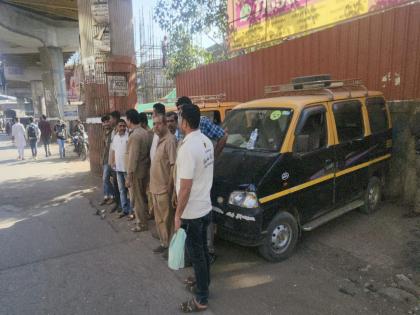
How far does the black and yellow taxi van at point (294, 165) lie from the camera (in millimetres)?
3873

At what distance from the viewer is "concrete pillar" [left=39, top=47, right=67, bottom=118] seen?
23.6m

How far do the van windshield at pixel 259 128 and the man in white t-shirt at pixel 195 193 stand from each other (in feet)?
4.45

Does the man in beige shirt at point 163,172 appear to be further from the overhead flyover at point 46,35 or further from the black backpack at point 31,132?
the overhead flyover at point 46,35

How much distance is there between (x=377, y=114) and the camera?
5.54 meters

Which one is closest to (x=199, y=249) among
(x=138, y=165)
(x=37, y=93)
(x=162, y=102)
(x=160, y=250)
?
(x=160, y=250)

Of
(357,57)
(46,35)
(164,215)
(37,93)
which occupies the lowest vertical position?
(164,215)

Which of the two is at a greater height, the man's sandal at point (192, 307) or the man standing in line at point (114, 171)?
the man standing in line at point (114, 171)

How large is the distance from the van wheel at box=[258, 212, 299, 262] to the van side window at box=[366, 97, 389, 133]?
2.37 metres

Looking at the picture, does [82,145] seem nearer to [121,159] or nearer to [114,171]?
[114,171]

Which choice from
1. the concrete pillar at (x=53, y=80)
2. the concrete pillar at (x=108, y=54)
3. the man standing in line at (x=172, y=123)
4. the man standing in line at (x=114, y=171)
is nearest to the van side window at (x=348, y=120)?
the man standing in line at (x=172, y=123)

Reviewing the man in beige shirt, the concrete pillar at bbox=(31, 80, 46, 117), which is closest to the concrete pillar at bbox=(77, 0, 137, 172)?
the man in beige shirt

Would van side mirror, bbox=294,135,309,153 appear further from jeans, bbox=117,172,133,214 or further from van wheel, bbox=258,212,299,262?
jeans, bbox=117,172,133,214

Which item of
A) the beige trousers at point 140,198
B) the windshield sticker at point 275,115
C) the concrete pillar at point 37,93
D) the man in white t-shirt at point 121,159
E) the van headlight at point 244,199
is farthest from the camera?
the concrete pillar at point 37,93

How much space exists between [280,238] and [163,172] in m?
1.66
